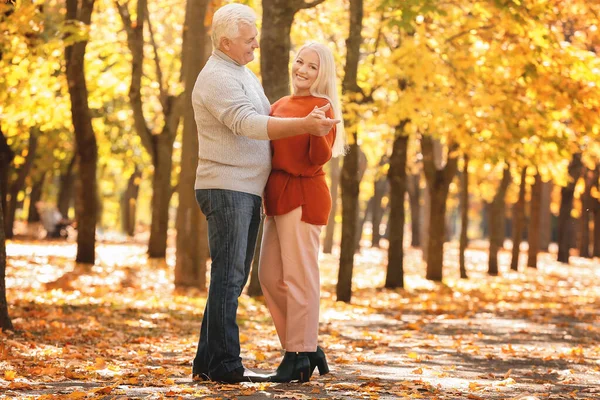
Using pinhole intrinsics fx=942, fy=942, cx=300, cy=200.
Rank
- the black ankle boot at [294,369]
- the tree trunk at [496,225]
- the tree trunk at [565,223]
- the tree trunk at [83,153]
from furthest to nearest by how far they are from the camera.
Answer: the tree trunk at [565,223], the tree trunk at [496,225], the tree trunk at [83,153], the black ankle boot at [294,369]

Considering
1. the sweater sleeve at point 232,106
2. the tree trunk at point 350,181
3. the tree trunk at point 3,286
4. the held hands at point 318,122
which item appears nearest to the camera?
the held hands at point 318,122

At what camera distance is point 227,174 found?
218 inches

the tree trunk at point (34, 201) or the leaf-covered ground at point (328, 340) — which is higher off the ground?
the tree trunk at point (34, 201)

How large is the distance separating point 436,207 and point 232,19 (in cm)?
1572

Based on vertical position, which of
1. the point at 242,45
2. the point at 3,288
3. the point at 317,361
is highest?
the point at 242,45

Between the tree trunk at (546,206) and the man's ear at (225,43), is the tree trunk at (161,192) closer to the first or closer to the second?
the man's ear at (225,43)

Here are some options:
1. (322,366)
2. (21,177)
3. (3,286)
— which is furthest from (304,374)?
Answer: (21,177)

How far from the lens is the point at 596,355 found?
8820 mm

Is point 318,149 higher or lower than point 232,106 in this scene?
lower

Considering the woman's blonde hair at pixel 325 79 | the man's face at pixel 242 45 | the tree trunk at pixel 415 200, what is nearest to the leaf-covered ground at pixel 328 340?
the woman's blonde hair at pixel 325 79

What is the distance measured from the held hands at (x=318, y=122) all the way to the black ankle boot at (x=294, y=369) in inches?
57.0

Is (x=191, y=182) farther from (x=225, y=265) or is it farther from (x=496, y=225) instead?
(x=496, y=225)

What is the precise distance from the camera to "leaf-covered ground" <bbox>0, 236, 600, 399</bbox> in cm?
578

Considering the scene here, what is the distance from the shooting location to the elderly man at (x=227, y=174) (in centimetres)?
551
